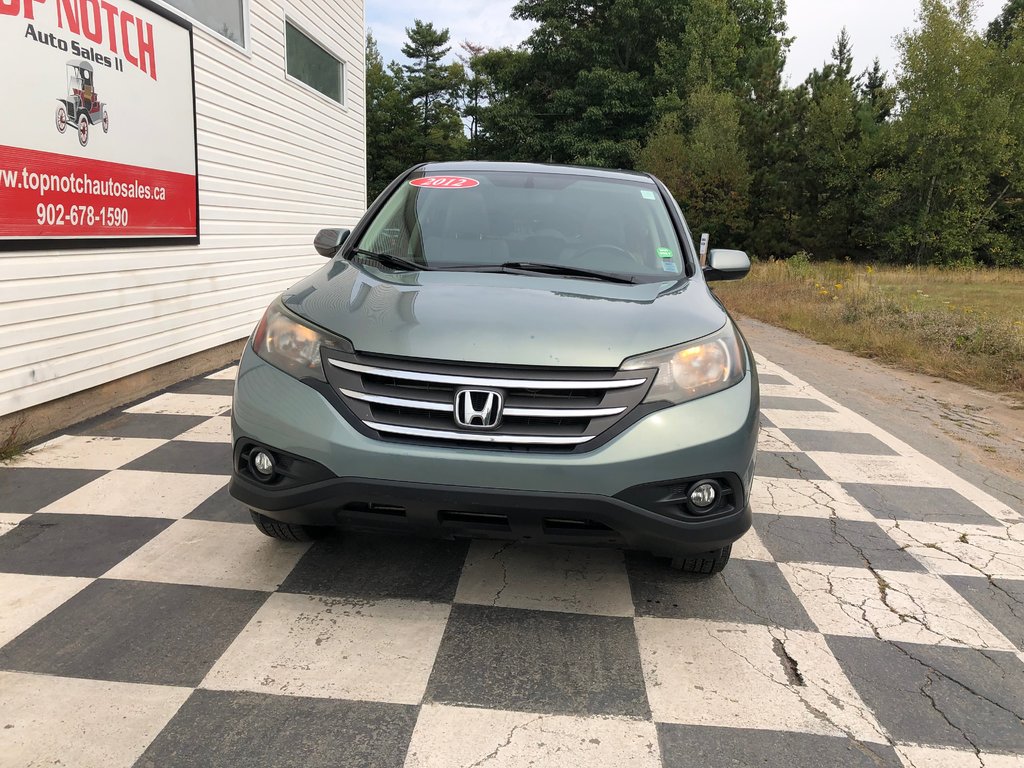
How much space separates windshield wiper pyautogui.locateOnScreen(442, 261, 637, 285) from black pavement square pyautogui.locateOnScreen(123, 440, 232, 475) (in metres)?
1.90

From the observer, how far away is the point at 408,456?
2270 mm

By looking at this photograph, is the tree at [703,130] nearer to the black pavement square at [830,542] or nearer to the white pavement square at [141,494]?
the black pavement square at [830,542]

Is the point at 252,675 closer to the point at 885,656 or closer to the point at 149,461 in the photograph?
the point at 885,656

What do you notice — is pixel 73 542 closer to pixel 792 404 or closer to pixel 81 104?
pixel 81 104

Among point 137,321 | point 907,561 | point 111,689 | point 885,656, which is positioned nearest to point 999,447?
point 907,561

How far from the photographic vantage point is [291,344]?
2572 mm

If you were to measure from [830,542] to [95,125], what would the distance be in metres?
5.04

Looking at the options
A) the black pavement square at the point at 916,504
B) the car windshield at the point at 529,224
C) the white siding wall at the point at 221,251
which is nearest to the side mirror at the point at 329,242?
the car windshield at the point at 529,224

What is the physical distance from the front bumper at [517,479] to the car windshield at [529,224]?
1.00 meters

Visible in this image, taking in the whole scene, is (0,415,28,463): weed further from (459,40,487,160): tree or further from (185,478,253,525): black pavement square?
(459,40,487,160): tree

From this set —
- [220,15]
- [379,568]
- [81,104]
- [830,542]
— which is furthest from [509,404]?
[220,15]

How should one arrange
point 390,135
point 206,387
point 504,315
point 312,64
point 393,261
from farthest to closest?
1. point 390,135
2. point 312,64
3. point 206,387
4. point 393,261
5. point 504,315

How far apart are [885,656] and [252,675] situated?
2.01 m

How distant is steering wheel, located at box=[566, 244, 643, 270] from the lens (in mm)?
3273
